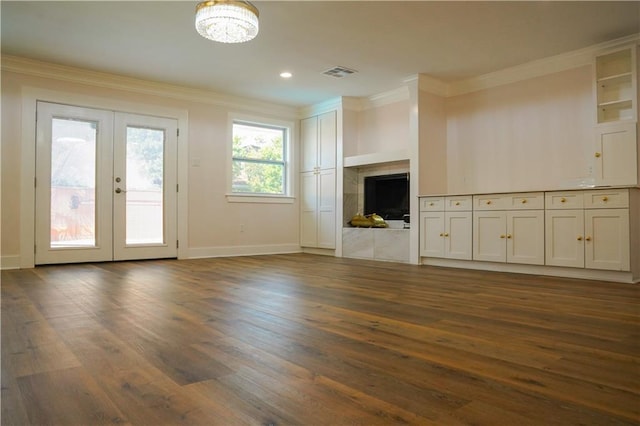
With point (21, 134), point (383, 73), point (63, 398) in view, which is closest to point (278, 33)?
point (383, 73)

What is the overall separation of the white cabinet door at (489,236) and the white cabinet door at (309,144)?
2.94 metres

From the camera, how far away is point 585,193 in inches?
153

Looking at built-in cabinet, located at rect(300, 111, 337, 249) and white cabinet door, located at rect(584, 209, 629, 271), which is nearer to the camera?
white cabinet door, located at rect(584, 209, 629, 271)

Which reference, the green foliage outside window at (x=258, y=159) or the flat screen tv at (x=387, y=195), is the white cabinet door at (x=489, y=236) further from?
the green foliage outside window at (x=258, y=159)

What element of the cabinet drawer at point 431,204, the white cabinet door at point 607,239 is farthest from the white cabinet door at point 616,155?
the cabinet drawer at point 431,204

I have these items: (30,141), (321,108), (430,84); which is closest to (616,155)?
(430,84)

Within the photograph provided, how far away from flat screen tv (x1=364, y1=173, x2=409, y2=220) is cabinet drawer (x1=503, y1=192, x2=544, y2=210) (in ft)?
5.22

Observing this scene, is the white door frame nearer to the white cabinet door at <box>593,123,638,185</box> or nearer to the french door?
the french door

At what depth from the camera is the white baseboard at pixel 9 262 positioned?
461 cm

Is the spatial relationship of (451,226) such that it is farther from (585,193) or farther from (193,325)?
(193,325)

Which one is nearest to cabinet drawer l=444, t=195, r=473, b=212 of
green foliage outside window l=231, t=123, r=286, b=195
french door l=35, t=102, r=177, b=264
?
green foliage outside window l=231, t=123, r=286, b=195

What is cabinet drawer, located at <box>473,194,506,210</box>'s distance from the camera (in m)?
4.46

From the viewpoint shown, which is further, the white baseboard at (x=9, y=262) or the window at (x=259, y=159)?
the window at (x=259, y=159)

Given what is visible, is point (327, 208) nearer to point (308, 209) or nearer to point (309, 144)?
point (308, 209)
